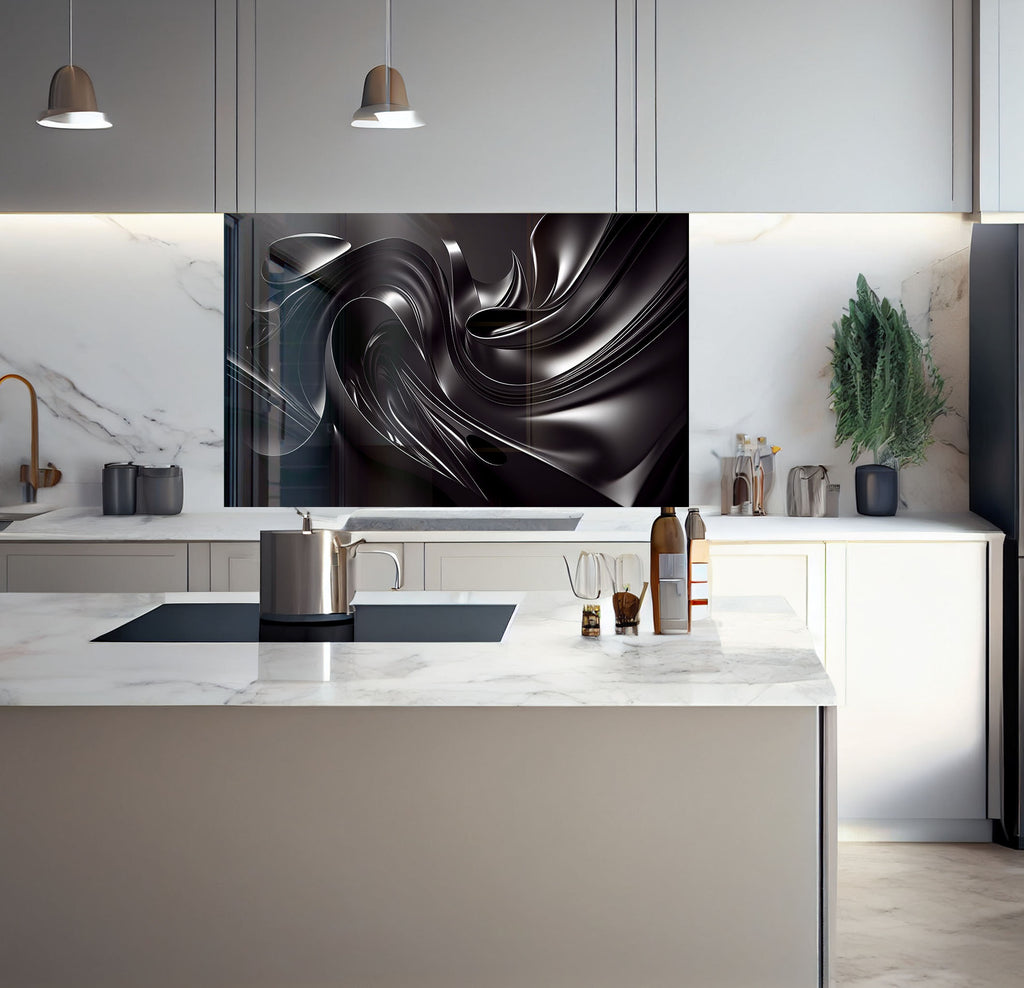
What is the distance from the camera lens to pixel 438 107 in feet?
12.5

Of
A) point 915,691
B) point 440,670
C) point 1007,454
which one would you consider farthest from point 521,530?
point 440,670

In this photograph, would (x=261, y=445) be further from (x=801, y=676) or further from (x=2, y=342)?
(x=801, y=676)

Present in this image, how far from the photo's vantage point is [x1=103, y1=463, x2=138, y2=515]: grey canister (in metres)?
4.09

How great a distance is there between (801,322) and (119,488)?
252cm

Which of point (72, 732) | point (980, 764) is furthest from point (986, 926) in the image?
point (72, 732)

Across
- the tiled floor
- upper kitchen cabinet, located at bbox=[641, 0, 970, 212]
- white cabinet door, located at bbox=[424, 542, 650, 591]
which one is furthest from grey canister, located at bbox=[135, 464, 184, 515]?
the tiled floor

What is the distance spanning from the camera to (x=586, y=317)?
421 cm

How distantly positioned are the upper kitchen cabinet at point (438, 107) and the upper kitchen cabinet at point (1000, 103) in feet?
3.88

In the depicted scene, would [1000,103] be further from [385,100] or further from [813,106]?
[385,100]

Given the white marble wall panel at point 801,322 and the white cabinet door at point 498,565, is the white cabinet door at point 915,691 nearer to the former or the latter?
the white marble wall panel at point 801,322

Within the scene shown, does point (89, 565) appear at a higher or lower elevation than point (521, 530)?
lower

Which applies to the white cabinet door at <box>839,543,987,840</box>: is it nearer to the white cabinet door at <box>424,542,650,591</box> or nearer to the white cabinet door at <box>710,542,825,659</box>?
the white cabinet door at <box>710,542,825,659</box>

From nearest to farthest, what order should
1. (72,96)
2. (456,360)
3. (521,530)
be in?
(72,96) → (521,530) → (456,360)

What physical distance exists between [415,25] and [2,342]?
1.91 m
